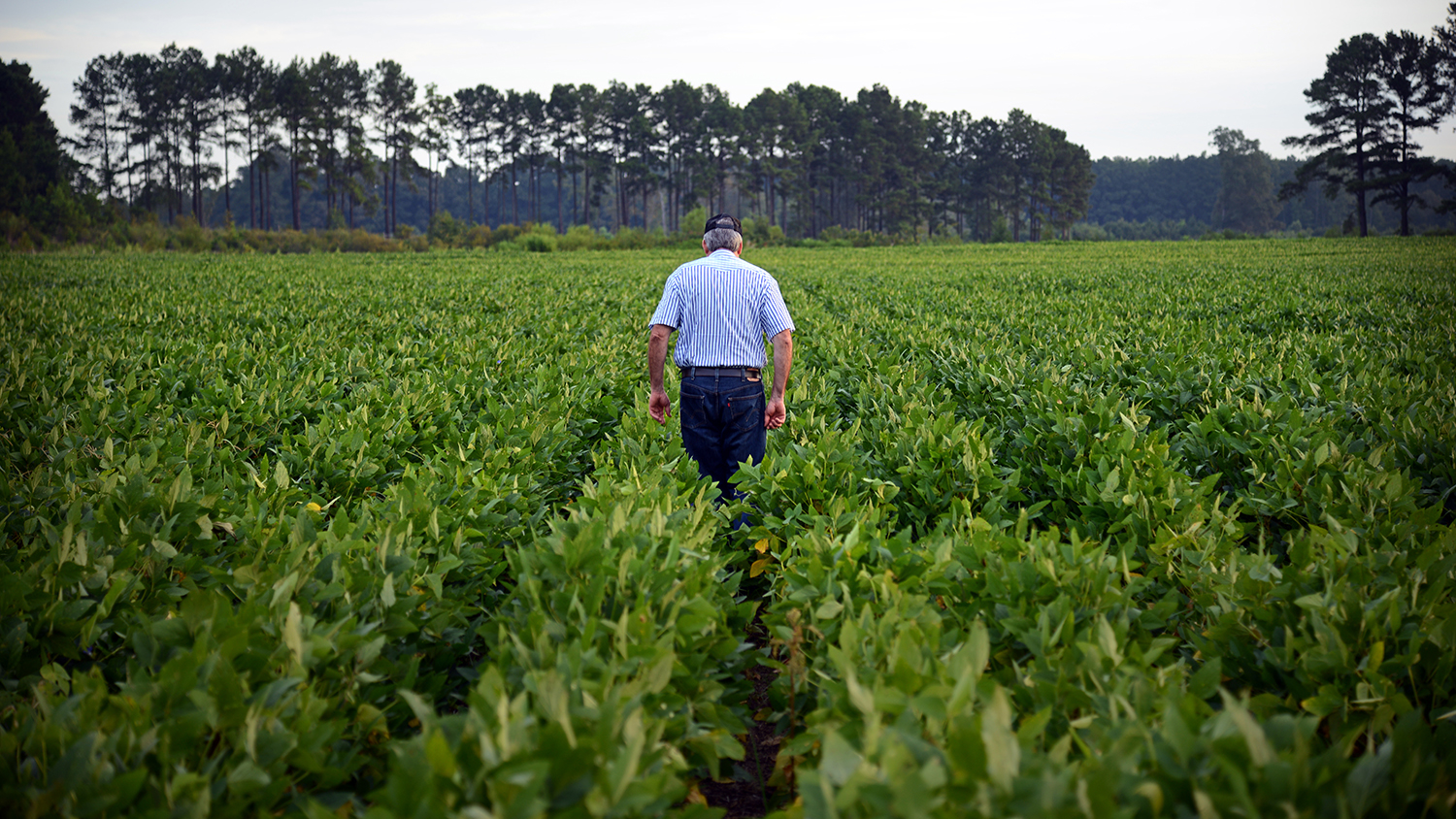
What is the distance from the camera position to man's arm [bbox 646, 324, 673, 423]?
5.04m

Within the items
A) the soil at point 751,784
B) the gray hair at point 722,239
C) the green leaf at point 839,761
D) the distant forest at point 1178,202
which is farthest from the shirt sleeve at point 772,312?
the distant forest at point 1178,202

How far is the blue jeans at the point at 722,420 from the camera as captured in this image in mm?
5051

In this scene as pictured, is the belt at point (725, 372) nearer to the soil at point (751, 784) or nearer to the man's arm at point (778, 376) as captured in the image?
the man's arm at point (778, 376)

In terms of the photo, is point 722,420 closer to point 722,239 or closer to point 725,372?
point 725,372

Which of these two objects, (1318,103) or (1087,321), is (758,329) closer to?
(1087,321)

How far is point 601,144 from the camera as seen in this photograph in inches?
3585

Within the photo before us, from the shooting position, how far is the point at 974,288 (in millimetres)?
21406

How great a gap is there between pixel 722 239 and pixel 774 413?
3.83ft

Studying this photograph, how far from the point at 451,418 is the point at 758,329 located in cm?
260

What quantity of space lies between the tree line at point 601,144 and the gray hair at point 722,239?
236ft

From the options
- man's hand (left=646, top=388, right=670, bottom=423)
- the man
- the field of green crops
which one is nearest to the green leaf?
the field of green crops

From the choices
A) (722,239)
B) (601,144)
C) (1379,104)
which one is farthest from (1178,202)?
(722,239)

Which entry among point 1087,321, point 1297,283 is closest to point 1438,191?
point 1297,283

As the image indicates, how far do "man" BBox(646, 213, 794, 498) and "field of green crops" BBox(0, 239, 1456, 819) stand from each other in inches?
12.3
